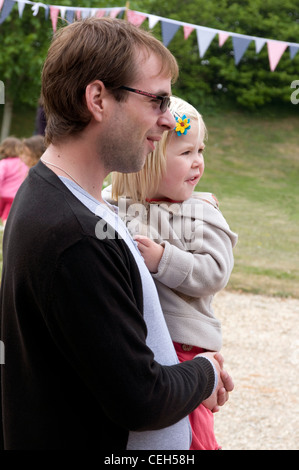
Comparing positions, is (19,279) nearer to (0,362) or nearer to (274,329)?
(0,362)

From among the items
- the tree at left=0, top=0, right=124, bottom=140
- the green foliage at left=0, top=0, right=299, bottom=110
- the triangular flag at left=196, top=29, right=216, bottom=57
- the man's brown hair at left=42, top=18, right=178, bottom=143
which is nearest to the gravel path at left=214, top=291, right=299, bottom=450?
the man's brown hair at left=42, top=18, right=178, bottom=143

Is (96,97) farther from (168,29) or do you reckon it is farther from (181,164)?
(168,29)

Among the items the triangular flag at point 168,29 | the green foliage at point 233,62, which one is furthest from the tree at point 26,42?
the triangular flag at point 168,29

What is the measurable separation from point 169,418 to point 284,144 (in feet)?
66.9

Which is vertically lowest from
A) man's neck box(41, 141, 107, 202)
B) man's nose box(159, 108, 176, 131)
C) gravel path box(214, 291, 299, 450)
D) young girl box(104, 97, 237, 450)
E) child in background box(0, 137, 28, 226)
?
gravel path box(214, 291, 299, 450)

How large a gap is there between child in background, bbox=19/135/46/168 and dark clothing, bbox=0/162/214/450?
4676mm

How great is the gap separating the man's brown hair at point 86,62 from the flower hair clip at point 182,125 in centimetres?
44

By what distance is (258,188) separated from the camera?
16484 millimetres

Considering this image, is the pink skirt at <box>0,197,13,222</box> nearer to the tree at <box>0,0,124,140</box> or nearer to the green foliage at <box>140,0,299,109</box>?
the tree at <box>0,0,124,140</box>

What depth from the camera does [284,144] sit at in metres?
20.9

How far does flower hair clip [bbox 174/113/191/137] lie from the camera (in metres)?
1.86

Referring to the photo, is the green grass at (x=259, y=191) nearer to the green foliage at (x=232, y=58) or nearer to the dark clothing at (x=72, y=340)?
the green foliage at (x=232, y=58)
